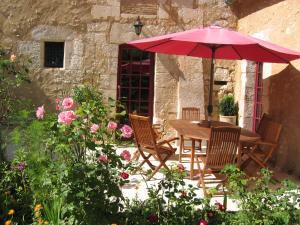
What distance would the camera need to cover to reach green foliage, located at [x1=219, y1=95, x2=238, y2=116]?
26.6 feet

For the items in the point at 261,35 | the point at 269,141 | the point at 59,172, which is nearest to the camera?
the point at 59,172

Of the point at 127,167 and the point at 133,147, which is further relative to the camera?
the point at 133,147

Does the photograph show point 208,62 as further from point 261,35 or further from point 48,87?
point 48,87

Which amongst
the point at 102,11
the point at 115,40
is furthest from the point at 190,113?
the point at 102,11

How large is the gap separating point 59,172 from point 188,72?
5.68m

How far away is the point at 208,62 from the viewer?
27.5 ft

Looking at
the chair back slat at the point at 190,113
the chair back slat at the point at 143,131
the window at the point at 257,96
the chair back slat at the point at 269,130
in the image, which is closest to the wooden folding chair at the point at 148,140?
the chair back slat at the point at 143,131

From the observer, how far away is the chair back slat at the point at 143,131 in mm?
5035

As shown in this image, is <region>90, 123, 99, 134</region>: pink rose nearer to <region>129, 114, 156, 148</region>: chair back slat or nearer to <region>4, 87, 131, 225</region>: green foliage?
<region>4, 87, 131, 225</region>: green foliage

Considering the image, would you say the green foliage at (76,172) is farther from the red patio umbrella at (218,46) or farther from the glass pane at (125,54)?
the glass pane at (125,54)

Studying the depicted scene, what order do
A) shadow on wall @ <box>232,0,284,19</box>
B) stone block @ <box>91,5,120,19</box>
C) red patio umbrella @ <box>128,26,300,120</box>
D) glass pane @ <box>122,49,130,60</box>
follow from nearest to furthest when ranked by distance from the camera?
red patio umbrella @ <box>128,26,300,120</box>, shadow on wall @ <box>232,0,284,19</box>, stone block @ <box>91,5,120,19</box>, glass pane @ <box>122,49,130,60</box>

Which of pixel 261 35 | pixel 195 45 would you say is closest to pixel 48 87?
pixel 195 45

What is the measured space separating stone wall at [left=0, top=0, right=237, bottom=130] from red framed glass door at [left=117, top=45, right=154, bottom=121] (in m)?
0.23

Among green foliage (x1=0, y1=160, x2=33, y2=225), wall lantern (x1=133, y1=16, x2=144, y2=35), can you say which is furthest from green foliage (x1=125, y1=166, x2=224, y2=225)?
wall lantern (x1=133, y1=16, x2=144, y2=35)
